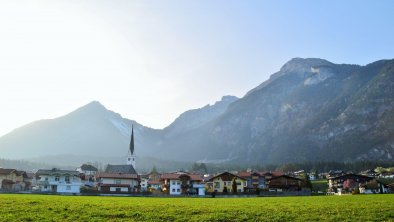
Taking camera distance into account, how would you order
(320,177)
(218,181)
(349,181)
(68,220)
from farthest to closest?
1. (320,177)
2. (349,181)
3. (218,181)
4. (68,220)

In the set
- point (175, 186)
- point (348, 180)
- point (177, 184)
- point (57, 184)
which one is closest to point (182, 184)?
point (177, 184)

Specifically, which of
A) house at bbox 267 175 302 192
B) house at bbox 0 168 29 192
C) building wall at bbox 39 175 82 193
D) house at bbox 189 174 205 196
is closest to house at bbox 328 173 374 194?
house at bbox 267 175 302 192

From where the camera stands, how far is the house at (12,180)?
Answer: 111 metres

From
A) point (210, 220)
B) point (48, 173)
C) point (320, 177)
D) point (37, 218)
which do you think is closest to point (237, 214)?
point (210, 220)

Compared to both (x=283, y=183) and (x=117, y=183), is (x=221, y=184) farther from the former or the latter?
Answer: (x=117, y=183)

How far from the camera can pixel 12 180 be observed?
118m

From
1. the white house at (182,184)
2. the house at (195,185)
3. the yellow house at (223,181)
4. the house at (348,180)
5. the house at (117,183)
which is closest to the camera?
the house at (117,183)

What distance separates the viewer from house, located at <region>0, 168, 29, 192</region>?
110562mm

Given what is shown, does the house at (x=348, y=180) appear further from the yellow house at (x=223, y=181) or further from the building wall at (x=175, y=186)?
the building wall at (x=175, y=186)

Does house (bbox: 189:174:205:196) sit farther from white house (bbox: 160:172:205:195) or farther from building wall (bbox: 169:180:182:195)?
building wall (bbox: 169:180:182:195)

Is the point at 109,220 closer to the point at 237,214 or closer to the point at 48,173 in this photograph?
the point at 237,214

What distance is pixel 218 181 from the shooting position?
122000mm

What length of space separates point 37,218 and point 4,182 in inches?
3676

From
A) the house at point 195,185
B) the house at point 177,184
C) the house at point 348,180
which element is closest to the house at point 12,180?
the house at point 177,184
